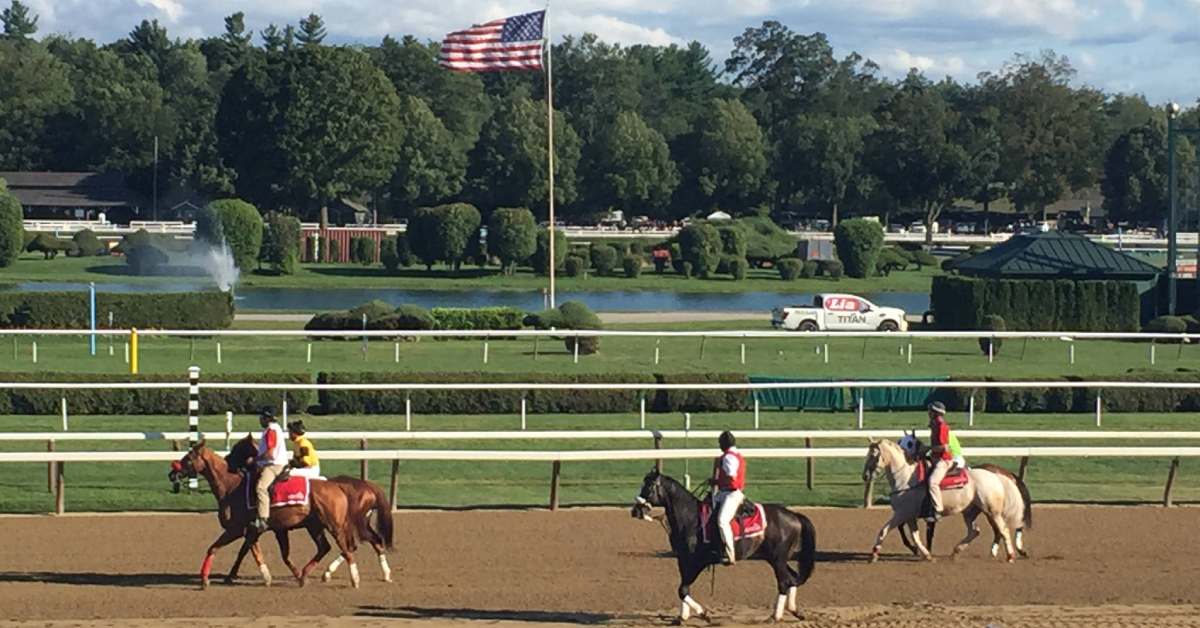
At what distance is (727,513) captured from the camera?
448 inches

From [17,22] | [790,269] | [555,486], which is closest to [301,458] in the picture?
[555,486]

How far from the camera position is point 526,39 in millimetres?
39031

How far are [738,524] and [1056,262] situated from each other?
1387 inches

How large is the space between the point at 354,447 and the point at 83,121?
82273mm

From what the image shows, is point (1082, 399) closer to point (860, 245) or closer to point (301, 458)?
point (301, 458)

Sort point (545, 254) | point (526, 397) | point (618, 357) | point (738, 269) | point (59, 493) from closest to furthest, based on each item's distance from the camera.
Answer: point (59, 493), point (526, 397), point (618, 357), point (545, 254), point (738, 269)

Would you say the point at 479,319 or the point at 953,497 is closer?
the point at 953,497

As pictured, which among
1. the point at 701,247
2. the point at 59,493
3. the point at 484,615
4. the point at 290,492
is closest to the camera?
the point at 484,615

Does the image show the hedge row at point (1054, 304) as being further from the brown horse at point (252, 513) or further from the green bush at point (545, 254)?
the brown horse at point (252, 513)

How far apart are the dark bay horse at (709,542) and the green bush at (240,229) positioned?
4719 centimetres

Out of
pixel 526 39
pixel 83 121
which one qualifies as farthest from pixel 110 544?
pixel 83 121

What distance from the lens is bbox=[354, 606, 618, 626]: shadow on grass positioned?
38.2 ft

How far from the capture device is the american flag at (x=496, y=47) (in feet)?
127

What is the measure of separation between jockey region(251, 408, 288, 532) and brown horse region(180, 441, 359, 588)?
0.07 m
